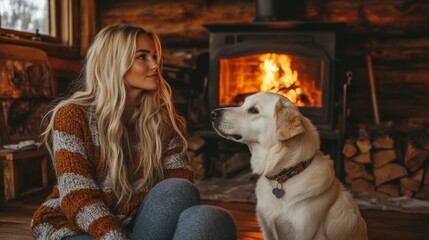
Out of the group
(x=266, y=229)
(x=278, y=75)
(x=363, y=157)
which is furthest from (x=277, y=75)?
(x=266, y=229)

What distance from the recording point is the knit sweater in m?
Answer: 1.48

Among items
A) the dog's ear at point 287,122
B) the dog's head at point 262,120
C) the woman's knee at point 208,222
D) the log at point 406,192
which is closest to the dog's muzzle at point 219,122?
the dog's head at point 262,120

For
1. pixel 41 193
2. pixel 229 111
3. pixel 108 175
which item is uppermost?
pixel 229 111

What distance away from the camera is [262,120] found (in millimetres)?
1874

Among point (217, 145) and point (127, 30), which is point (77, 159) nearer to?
point (127, 30)

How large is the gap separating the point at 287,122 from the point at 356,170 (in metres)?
1.74

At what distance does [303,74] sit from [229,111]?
1.52m

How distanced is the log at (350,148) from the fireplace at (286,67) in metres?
0.06

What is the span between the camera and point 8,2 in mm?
A: 3479

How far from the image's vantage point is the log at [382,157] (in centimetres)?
319

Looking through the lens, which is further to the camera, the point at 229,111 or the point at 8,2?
the point at 8,2

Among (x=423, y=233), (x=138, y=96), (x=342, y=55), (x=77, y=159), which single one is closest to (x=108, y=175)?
(x=77, y=159)

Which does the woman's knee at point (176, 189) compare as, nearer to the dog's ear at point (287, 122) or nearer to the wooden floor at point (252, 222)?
the dog's ear at point (287, 122)

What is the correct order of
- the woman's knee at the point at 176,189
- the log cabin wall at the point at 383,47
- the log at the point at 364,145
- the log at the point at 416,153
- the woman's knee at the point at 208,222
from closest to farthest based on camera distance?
the woman's knee at the point at 208,222 → the woman's knee at the point at 176,189 → the log at the point at 416,153 → the log at the point at 364,145 → the log cabin wall at the point at 383,47
